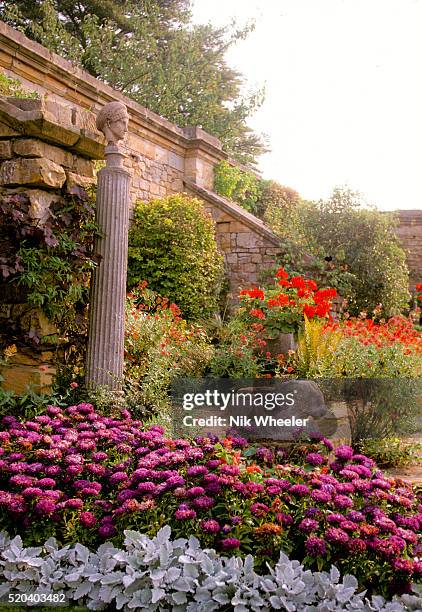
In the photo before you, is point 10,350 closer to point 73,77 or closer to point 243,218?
point 73,77

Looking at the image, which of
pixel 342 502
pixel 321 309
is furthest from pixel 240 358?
pixel 342 502

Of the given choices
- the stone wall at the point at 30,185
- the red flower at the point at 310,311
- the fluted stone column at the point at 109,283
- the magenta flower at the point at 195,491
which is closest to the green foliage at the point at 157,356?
the fluted stone column at the point at 109,283

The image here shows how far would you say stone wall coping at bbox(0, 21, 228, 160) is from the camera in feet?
24.0

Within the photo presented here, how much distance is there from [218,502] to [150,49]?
13.6 m

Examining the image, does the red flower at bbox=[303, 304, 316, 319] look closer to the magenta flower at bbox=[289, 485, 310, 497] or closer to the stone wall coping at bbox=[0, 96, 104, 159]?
the stone wall coping at bbox=[0, 96, 104, 159]

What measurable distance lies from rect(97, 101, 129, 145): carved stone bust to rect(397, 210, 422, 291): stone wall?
11577 mm

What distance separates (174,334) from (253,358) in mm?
825

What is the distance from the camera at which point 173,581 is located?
235 centimetres

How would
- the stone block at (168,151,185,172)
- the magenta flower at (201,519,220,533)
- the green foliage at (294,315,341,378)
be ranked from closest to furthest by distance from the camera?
the magenta flower at (201,519,220,533) < the green foliage at (294,315,341,378) < the stone block at (168,151,185,172)

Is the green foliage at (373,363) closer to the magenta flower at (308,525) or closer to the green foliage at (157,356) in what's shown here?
the green foliage at (157,356)

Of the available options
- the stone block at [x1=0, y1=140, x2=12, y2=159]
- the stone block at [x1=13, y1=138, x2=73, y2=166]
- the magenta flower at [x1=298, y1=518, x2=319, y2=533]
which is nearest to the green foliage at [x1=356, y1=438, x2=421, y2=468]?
the magenta flower at [x1=298, y1=518, x2=319, y2=533]

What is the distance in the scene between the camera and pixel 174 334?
6273 mm

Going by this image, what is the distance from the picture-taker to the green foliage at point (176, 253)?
836cm

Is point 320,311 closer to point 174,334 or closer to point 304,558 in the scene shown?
point 174,334
